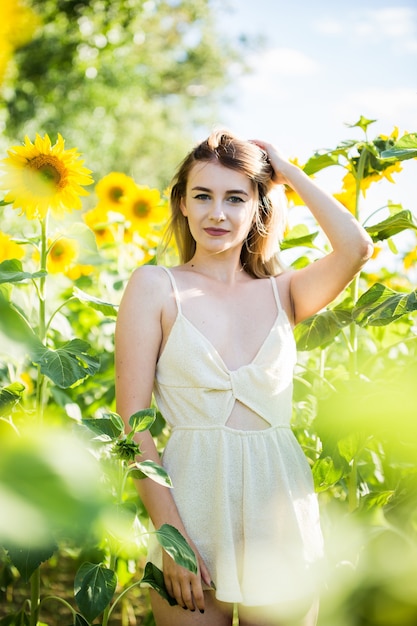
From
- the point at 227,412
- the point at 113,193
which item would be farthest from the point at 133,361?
the point at 113,193

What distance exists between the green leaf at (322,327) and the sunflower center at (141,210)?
1208 millimetres

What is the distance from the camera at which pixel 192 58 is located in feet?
65.2

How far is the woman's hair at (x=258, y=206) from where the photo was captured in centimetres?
152

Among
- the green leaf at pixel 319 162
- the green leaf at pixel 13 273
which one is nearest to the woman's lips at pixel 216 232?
the green leaf at pixel 319 162

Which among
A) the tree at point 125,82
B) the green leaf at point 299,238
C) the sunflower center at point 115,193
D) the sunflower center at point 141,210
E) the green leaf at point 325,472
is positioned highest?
the tree at point 125,82

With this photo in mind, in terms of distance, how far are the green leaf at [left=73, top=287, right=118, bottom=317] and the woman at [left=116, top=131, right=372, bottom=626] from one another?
0.15 ft

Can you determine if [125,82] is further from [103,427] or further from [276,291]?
[103,427]

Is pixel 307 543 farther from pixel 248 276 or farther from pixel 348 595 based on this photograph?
pixel 348 595

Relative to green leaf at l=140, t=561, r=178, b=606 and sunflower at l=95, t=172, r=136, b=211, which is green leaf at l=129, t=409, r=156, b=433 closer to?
green leaf at l=140, t=561, r=178, b=606

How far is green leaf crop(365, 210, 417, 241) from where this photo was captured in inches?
52.8

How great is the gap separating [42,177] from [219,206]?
1.15ft

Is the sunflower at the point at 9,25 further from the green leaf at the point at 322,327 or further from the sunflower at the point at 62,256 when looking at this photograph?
the sunflower at the point at 62,256

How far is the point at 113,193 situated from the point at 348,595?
2747mm

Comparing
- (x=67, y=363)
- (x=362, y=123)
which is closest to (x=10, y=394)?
(x=67, y=363)
